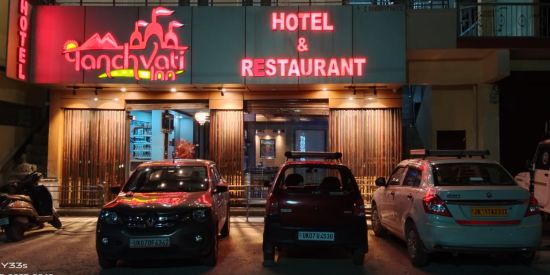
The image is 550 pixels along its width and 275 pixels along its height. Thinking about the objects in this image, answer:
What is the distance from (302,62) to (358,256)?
6.54 m

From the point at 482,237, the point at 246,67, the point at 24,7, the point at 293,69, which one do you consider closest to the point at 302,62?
the point at 293,69

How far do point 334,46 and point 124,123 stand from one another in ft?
22.1

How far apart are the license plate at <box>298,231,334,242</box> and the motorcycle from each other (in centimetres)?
602

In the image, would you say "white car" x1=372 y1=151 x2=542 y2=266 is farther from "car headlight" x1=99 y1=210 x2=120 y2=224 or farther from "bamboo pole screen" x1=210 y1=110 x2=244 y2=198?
"bamboo pole screen" x1=210 y1=110 x2=244 y2=198

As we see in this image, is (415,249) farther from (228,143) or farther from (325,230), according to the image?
(228,143)

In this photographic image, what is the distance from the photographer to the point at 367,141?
1434cm

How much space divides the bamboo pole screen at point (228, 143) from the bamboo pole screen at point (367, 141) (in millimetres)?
2752

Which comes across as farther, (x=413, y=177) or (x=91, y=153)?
(x=91, y=153)

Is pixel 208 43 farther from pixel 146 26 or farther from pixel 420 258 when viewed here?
pixel 420 258

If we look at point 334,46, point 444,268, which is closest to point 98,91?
point 334,46

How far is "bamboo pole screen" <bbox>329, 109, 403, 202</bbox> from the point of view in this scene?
14.2 metres

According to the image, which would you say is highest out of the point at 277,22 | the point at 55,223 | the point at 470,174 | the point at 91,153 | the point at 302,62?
the point at 277,22

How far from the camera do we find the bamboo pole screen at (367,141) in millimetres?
14234

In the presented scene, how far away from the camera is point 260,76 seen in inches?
515
